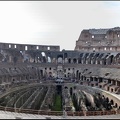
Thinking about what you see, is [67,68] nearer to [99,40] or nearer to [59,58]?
[59,58]

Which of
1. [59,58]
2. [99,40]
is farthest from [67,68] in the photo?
[99,40]

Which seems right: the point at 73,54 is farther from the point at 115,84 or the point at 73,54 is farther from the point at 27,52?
the point at 115,84

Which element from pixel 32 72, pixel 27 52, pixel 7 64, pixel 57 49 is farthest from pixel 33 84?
pixel 57 49

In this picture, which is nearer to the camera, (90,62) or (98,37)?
(90,62)

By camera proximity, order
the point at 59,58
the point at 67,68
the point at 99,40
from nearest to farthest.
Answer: the point at 67,68, the point at 59,58, the point at 99,40

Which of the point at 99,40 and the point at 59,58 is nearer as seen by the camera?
the point at 59,58

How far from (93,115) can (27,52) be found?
133 feet

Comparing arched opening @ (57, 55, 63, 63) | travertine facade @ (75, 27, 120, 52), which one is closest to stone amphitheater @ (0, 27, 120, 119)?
travertine facade @ (75, 27, 120, 52)

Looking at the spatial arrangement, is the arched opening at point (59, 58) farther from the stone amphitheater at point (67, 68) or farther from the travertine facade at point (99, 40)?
the travertine facade at point (99, 40)

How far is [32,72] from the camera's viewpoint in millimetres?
58531

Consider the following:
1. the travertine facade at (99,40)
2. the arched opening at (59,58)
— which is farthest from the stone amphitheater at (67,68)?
the arched opening at (59,58)

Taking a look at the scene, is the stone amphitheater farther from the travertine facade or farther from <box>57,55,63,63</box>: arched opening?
<box>57,55,63,63</box>: arched opening

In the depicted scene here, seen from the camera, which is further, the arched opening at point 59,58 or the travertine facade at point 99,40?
the arched opening at point 59,58

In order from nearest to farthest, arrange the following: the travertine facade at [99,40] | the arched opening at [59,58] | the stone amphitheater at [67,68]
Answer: the stone amphitheater at [67,68] → the travertine facade at [99,40] → the arched opening at [59,58]
